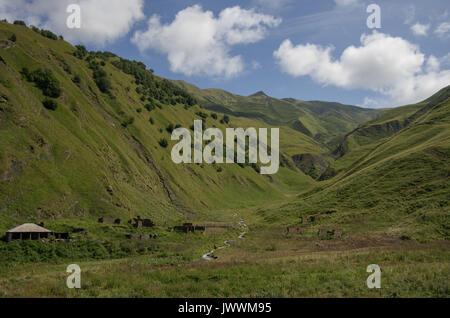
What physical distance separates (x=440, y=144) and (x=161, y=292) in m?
66.8

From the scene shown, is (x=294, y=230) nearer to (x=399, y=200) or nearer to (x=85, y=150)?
(x=399, y=200)

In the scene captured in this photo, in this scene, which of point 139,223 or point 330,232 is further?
point 330,232

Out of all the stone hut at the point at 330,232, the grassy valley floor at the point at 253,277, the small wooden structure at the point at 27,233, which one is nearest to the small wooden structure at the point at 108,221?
the small wooden structure at the point at 27,233

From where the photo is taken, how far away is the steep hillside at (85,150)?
41.7 metres

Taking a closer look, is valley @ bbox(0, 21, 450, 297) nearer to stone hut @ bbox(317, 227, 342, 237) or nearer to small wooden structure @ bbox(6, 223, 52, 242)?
stone hut @ bbox(317, 227, 342, 237)

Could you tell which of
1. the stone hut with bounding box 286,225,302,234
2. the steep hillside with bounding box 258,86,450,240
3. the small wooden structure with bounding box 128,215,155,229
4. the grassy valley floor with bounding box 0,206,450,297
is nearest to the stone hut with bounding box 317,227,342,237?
the steep hillside with bounding box 258,86,450,240

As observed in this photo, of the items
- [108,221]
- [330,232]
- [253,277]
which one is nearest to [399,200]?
[330,232]

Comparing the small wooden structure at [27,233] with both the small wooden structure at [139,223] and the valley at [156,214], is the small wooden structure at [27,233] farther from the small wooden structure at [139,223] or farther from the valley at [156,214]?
the small wooden structure at [139,223]

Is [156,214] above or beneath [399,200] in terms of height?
beneath

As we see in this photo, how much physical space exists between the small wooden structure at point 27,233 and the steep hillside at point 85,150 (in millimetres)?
4772

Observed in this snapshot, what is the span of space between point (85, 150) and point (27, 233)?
25.9 metres

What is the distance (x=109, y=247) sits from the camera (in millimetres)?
34062

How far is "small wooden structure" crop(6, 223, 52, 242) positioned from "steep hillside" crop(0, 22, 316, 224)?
15.7ft

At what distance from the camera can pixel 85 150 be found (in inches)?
2162
